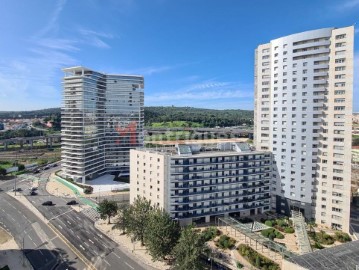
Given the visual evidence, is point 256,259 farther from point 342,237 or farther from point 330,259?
point 342,237

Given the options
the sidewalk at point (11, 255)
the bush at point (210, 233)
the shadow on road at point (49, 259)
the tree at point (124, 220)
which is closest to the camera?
the shadow on road at point (49, 259)

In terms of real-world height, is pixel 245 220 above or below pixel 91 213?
above

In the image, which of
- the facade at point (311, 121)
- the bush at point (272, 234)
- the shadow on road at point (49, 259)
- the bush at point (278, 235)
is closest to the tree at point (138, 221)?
the shadow on road at point (49, 259)

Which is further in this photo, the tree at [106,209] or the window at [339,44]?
the tree at [106,209]

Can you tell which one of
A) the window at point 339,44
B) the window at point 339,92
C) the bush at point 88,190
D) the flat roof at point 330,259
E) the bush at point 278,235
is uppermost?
the window at point 339,44

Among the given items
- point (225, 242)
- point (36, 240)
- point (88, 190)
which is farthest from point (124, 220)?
point (88, 190)

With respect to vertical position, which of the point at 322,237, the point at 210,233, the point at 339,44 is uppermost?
the point at 339,44

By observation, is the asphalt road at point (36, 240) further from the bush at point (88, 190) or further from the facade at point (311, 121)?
the facade at point (311, 121)

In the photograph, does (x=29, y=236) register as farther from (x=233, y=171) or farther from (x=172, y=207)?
(x=233, y=171)
